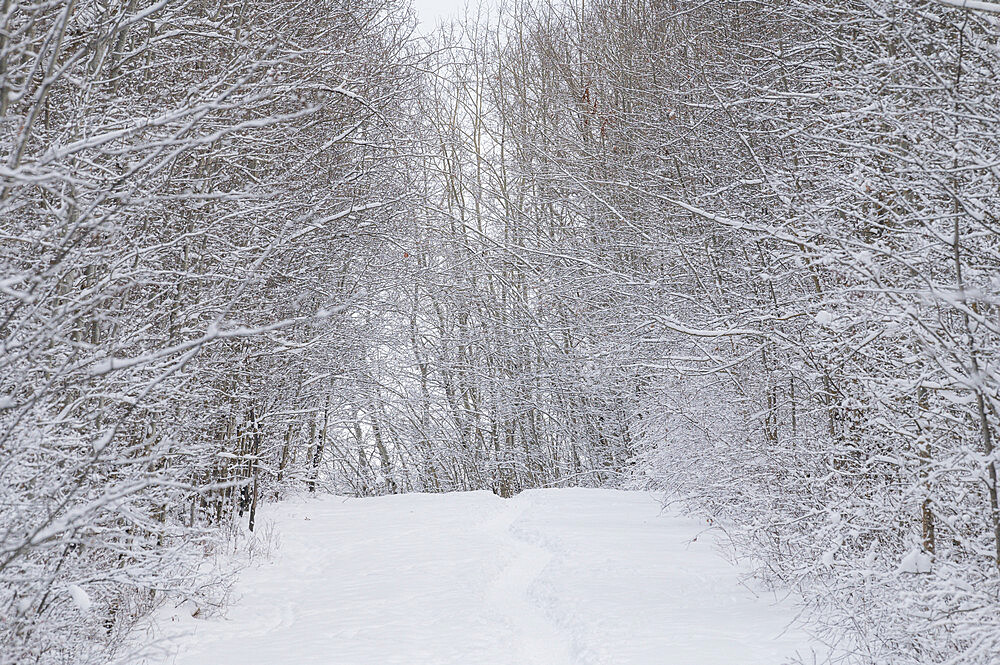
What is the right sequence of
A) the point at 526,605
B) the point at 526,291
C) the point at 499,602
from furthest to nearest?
1. the point at 526,291
2. the point at 499,602
3. the point at 526,605

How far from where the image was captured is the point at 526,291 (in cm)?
2172

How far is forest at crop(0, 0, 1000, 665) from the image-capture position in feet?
12.2

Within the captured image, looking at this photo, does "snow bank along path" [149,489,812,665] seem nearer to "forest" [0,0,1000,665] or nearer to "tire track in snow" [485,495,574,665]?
"tire track in snow" [485,495,574,665]

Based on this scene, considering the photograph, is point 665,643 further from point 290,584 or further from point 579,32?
point 579,32

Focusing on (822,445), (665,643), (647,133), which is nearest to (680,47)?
(647,133)

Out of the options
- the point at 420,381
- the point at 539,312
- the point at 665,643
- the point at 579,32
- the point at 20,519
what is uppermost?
the point at 579,32

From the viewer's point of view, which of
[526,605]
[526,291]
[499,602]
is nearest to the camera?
[526,605]

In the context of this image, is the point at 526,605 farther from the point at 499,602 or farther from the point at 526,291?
the point at 526,291

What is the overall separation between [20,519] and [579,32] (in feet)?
53.9

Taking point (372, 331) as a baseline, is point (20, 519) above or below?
below

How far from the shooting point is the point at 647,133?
1216cm

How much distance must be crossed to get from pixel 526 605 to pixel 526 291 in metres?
14.7

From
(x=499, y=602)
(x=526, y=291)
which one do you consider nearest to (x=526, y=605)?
(x=499, y=602)

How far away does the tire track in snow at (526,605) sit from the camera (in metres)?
5.92
